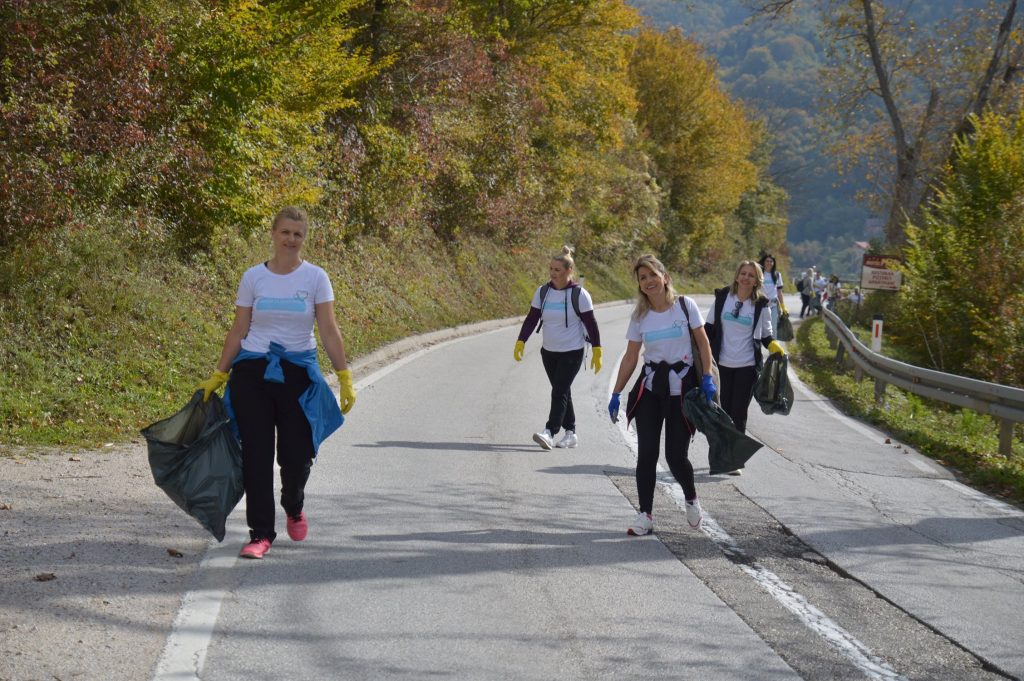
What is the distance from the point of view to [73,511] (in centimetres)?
686

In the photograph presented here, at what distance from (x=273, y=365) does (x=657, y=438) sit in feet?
8.52

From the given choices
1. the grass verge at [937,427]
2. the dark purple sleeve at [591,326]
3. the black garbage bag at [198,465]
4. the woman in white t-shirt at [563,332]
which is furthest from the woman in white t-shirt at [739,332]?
the black garbage bag at [198,465]

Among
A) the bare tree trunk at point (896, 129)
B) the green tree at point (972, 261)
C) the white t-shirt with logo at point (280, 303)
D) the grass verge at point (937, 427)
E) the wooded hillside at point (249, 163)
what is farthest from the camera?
the bare tree trunk at point (896, 129)

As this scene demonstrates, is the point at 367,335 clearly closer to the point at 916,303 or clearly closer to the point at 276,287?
the point at 916,303

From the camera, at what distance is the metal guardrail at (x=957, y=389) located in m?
11.2

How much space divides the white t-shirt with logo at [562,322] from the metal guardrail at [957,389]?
4.19 metres

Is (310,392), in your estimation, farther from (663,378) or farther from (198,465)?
(663,378)

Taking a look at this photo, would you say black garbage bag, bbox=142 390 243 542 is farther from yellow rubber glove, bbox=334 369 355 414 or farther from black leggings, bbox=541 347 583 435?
black leggings, bbox=541 347 583 435

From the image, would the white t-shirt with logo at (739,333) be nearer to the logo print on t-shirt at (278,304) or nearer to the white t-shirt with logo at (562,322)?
the white t-shirt with logo at (562,322)

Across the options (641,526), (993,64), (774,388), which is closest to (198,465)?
(641,526)

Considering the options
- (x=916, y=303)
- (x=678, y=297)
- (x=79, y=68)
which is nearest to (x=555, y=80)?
(x=916, y=303)

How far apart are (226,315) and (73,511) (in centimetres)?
869

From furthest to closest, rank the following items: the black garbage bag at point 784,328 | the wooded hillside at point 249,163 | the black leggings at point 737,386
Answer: the black garbage bag at point 784,328 < the wooded hillside at point 249,163 < the black leggings at point 737,386

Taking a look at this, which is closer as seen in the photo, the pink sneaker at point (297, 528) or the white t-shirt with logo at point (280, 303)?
the white t-shirt with logo at point (280, 303)
